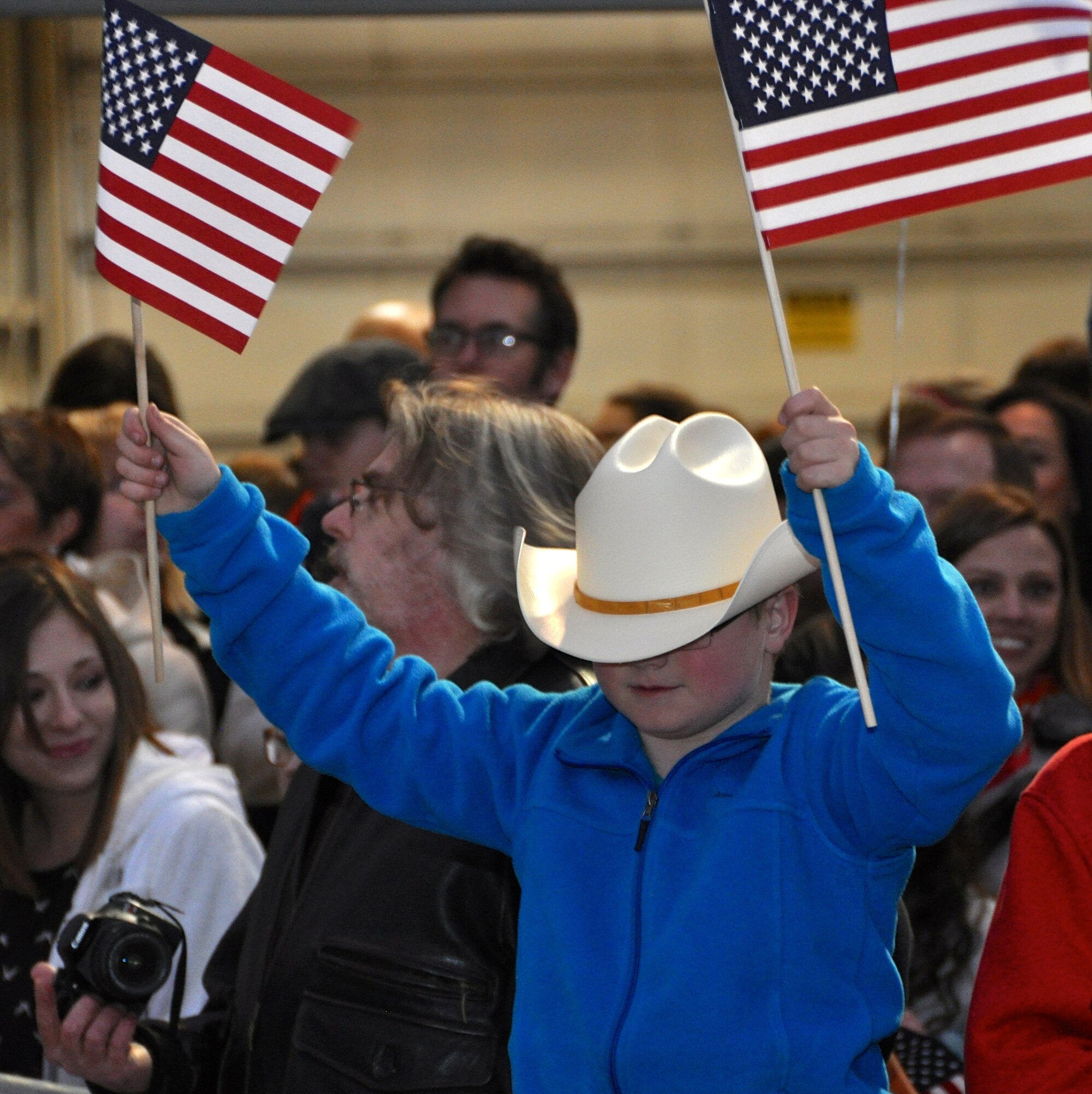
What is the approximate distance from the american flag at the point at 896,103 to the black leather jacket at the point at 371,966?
0.82 metres

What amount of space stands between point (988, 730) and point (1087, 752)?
1.32 ft

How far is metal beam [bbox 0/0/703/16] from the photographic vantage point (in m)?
2.93

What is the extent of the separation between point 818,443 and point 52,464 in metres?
2.69

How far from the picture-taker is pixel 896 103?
201 centimetres

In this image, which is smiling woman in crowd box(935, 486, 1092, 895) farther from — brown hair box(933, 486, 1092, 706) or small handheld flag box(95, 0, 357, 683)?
small handheld flag box(95, 0, 357, 683)

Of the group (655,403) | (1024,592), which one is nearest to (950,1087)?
(1024,592)

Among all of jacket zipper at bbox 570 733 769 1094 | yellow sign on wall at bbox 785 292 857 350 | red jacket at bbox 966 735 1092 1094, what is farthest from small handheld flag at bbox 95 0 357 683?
yellow sign on wall at bbox 785 292 857 350

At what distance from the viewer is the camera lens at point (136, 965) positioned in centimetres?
224

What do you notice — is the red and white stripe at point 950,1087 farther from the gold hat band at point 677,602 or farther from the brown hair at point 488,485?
the gold hat band at point 677,602

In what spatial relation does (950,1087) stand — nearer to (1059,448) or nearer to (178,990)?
(178,990)

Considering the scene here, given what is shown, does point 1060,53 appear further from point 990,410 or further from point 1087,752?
point 990,410

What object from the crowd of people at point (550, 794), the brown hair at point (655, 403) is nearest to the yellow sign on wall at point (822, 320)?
the brown hair at point (655, 403)

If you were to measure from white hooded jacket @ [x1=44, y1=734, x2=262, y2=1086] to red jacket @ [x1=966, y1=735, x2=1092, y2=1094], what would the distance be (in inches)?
54.1

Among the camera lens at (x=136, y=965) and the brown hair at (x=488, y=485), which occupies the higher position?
the brown hair at (x=488, y=485)
